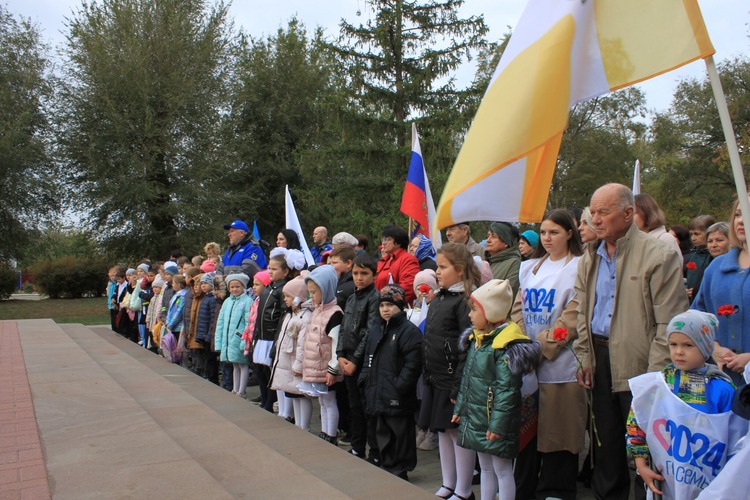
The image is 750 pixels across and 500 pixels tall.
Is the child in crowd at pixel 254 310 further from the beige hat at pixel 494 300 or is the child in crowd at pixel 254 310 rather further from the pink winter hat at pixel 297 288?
the beige hat at pixel 494 300

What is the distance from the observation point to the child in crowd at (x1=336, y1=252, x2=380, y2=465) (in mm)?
5992

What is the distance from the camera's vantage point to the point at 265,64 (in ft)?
119

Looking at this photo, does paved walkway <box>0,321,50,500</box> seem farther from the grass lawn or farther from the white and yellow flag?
the grass lawn

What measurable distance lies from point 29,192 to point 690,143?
32166 mm

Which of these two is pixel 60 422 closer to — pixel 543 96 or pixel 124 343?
pixel 543 96

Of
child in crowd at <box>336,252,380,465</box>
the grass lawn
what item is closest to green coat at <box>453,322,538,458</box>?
child in crowd at <box>336,252,380,465</box>

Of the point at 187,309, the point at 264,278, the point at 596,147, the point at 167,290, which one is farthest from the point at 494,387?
the point at 596,147

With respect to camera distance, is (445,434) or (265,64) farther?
(265,64)

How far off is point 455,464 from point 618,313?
6.05 ft

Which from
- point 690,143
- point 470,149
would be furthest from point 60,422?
point 690,143

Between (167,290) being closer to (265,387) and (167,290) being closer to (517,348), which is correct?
(265,387)

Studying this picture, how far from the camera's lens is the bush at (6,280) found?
33.2 m

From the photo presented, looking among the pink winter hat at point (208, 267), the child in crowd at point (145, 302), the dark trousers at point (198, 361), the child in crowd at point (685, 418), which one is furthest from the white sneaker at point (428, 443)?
the child in crowd at point (145, 302)

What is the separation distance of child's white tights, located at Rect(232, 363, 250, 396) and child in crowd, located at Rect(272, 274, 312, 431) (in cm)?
184
